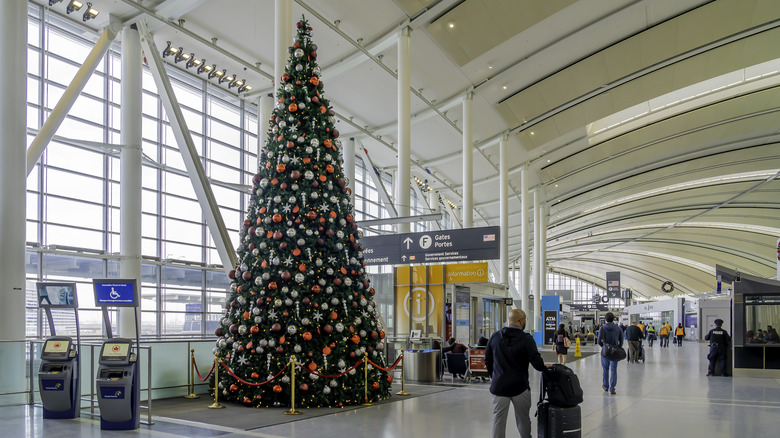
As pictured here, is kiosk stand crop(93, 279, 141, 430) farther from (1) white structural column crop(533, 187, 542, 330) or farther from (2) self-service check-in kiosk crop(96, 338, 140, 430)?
(1) white structural column crop(533, 187, 542, 330)

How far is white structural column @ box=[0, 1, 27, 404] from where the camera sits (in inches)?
438

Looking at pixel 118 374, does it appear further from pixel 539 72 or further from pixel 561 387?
pixel 539 72

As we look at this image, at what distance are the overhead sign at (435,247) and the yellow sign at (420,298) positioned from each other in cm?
178

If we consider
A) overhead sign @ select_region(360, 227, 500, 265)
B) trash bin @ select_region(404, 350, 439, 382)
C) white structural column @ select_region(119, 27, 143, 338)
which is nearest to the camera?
trash bin @ select_region(404, 350, 439, 382)

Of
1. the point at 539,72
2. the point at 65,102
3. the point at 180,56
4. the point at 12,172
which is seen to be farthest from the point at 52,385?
the point at 539,72

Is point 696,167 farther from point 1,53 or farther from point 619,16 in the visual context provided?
point 1,53

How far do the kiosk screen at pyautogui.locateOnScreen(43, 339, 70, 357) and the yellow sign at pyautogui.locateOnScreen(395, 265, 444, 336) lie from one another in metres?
11.3

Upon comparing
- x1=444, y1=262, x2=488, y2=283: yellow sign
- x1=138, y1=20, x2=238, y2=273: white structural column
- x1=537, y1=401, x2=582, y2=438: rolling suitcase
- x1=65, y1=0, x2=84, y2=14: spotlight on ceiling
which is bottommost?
x1=537, y1=401, x2=582, y2=438: rolling suitcase

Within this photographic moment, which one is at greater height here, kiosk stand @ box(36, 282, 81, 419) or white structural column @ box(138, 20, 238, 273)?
white structural column @ box(138, 20, 238, 273)

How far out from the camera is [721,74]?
25.2 metres

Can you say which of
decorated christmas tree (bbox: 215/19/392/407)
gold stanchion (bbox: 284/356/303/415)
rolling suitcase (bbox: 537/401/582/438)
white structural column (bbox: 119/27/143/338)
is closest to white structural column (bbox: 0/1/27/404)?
decorated christmas tree (bbox: 215/19/392/407)

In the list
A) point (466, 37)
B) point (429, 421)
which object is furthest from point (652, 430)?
point (466, 37)

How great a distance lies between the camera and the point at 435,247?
1648 cm

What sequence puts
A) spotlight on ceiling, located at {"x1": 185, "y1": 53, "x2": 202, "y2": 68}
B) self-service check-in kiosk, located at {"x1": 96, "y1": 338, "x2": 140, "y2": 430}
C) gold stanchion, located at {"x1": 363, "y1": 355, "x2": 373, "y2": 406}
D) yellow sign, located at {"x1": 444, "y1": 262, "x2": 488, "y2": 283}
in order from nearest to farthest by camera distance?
self-service check-in kiosk, located at {"x1": 96, "y1": 338, "x2": 140, "y2": 430}, gold stanchion, located at {"x1": 363, "y1": 355, "x2": 373, "y2": 406}, yellow sign, located at {"x1": 444, "y1": 262, "x2": 488, "y2": 283}, spotlight on ceiling, located at {"x1": 185, "y1": 53, "x2": 202, "y2": 68}
